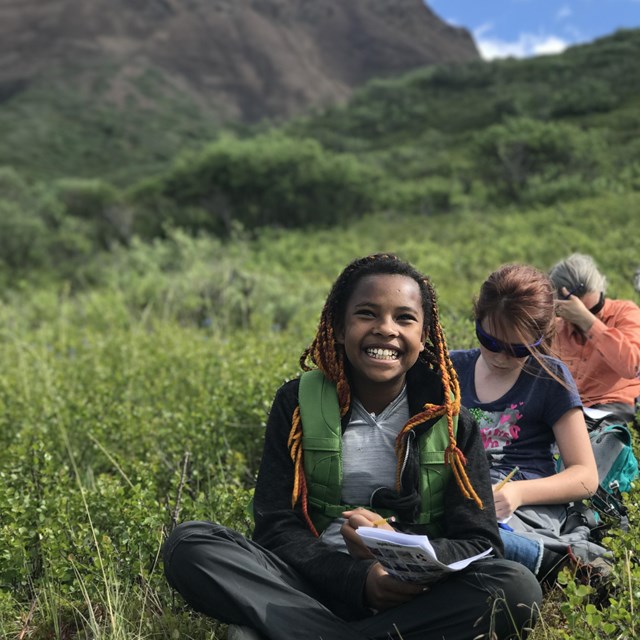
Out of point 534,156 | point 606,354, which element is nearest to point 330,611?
point 606,354

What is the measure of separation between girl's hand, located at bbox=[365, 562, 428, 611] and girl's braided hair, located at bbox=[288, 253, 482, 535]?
0.30m

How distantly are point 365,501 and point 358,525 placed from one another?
28cm

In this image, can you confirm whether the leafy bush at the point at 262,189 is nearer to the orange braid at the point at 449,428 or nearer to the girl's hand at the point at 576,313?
the girl's hand at the point at 576,313

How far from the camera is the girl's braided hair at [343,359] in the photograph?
2.39 m

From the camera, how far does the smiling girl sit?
225 centimetres

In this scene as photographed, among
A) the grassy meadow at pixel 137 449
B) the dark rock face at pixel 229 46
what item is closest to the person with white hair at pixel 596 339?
the grassy meadow at pixel 137 449

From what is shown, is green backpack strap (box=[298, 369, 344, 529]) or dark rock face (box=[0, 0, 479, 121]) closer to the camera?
green backpack strap (box=[298, 369, 344, 529])

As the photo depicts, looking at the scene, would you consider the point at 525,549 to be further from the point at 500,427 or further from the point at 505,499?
the point at 500,427

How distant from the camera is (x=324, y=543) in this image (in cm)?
242

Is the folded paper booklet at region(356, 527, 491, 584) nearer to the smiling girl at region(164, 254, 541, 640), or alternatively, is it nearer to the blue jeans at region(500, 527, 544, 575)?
the smiling girl at region(164, 254, 541, 640)

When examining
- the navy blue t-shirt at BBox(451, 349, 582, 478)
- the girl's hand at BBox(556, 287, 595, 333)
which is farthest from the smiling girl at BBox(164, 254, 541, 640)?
the girl's hand at BBox(556, 287, 595, 333)

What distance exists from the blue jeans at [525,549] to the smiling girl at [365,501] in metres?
0.22

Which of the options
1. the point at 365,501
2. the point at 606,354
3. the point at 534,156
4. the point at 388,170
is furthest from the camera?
the point at 388,170

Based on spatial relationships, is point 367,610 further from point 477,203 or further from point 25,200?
point 25,200
